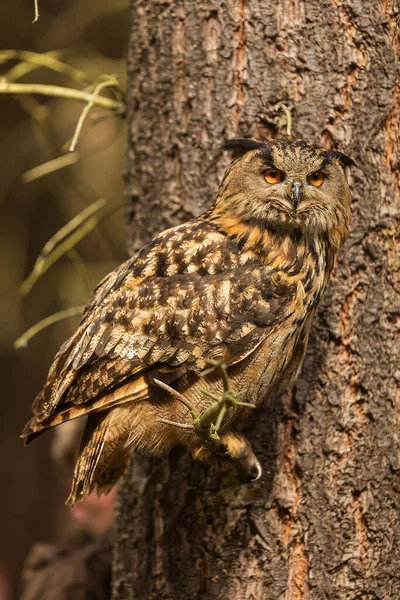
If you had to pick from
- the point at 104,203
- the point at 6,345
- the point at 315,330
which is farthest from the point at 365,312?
the point at 6,345

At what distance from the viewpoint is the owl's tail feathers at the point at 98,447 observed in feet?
7.79

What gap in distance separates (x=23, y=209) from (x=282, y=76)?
11.9 ft

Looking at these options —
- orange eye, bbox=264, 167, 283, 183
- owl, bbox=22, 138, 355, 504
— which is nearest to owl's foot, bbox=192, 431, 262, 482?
owl, bbox=22, 138, 355, 504

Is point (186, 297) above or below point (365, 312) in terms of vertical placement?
above

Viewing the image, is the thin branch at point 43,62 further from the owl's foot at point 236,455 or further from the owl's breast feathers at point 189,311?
the owl's foot at point 236,455

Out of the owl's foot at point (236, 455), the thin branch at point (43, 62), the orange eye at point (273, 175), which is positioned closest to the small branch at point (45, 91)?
the thin branch at point (43, 62)

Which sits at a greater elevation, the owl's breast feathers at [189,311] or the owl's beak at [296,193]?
the owl's beak at [296,193]

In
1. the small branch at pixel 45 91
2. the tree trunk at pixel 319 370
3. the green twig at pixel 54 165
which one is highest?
the small branch at pixel 45 91

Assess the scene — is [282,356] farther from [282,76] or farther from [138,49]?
[138,49]

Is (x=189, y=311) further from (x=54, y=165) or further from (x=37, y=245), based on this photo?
(x=37, y=245)

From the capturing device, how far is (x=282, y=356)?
7.59ft

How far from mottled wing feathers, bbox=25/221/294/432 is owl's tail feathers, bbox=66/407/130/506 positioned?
0.34 ft

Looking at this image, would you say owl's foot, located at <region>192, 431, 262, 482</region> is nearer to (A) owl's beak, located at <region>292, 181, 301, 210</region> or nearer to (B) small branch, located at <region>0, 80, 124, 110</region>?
(A) owl's beak, located at <region>292, 181, 301, 210</region>

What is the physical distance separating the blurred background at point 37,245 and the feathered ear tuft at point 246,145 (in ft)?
7.11
